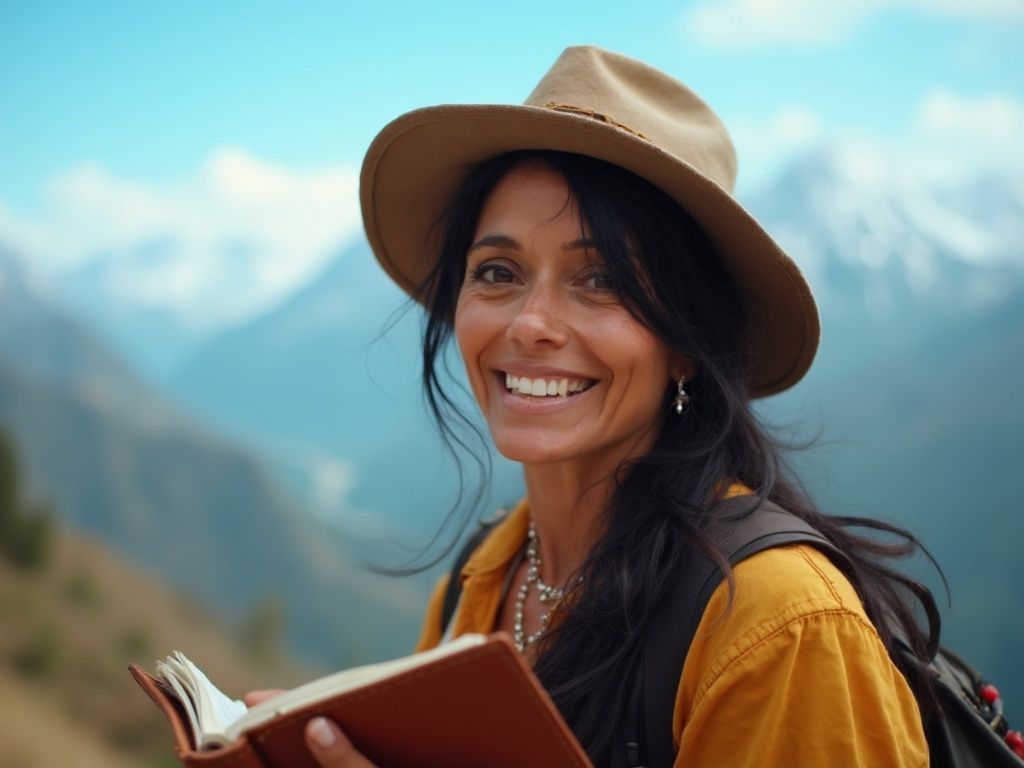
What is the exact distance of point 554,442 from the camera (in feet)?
8.32

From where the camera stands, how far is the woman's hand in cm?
162

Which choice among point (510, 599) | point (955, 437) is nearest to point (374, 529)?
point (955, 437)

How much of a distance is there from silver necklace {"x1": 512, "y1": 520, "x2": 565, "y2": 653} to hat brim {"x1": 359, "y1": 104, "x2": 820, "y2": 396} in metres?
0.88

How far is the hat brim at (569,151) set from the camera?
2357 mm

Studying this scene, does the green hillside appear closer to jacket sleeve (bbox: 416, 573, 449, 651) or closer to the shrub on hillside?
the shrub on hillside

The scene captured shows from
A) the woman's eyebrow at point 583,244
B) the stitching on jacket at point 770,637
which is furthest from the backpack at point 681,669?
the woman's eyebrow at point 583,244

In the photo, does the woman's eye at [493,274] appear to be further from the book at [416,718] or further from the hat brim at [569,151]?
the book at [416,718]

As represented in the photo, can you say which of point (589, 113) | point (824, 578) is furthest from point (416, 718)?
point (589, 113)

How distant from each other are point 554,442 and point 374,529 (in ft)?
420

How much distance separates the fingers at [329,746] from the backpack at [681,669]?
2.21ft

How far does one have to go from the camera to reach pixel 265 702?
65.1 inches

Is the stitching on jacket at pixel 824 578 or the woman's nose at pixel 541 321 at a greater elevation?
the woman's nose at pixel 541 321

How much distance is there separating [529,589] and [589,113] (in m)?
1.46

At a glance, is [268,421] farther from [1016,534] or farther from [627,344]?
[627,344]
